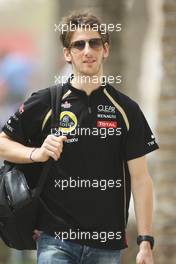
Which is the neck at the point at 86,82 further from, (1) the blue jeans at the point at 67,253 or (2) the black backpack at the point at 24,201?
(1) the blue jeans at the point at 67,253

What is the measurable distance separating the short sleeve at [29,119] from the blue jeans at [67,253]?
22.2 inches

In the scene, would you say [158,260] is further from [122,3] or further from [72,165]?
[72,165]

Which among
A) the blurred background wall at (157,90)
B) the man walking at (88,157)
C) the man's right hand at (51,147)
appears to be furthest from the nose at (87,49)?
the blurred background wall at (157,90)

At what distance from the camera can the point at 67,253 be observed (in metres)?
4.98

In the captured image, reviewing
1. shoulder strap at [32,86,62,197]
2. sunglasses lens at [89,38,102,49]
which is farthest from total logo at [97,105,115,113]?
sunglasses lens at [89,38,102,49]

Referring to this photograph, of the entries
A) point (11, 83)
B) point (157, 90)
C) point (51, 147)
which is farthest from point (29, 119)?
point (11, 83)

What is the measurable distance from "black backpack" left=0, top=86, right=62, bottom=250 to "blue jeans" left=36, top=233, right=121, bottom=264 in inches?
5.5

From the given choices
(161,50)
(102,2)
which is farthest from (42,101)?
(102,2)

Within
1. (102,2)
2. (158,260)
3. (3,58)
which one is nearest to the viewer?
(158,260)

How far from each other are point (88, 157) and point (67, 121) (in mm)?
227

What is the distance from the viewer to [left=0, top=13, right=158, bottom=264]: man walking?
16.4 feet

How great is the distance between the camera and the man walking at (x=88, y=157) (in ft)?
16.4

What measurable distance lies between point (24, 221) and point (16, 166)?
308mm

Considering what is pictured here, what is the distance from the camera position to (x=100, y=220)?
503 cm
